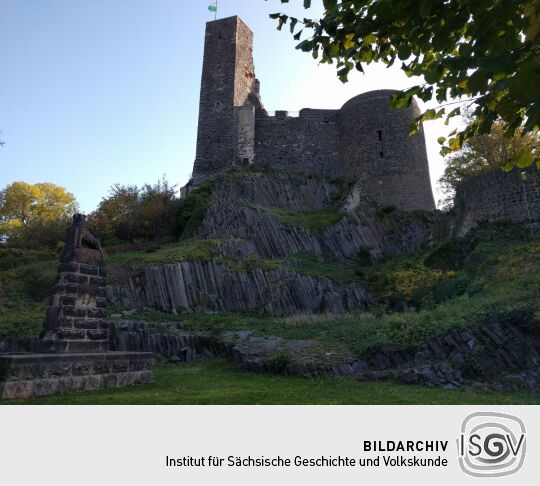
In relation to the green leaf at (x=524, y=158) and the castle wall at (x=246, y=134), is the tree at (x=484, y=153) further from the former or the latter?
the green leaf at (x=524, y=158)

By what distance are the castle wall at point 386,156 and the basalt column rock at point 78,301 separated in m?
24.7

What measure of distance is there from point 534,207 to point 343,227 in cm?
1217

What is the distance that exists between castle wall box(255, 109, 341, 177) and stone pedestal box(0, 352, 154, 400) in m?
26.9

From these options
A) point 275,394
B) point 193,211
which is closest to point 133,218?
point 193,211

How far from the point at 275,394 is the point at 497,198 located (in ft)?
57.7

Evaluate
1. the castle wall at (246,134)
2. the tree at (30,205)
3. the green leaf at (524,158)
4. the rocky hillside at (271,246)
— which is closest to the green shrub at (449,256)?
the rocky hillside at (271,246)

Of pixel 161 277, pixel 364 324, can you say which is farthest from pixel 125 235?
pixel 364 324

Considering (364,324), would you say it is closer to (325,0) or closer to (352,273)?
(352,273)

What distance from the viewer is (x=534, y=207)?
63.5 ft

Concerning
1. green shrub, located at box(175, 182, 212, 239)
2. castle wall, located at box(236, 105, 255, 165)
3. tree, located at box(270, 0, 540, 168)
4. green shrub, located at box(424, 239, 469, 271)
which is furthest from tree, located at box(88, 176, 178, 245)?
tree, located at box(270, 0, 540, 168)

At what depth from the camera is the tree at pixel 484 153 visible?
1214 inches

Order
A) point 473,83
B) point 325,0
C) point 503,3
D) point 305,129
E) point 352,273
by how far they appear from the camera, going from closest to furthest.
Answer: point 473,83 < point 503,3 < point 325,0 < point 352,273 < point 305,129

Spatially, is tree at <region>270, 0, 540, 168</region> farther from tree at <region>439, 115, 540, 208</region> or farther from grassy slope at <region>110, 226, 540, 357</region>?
tree at <region>439, 115, 540, 208</region>

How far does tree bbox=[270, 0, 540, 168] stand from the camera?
381cm
